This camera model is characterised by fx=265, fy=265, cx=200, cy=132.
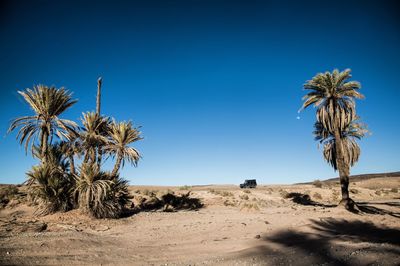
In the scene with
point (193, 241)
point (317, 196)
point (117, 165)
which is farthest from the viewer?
point (317, 196)

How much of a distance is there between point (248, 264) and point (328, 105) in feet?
63.3

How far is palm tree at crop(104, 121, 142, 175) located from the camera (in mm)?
17722

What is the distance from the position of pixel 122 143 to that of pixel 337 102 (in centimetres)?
1759

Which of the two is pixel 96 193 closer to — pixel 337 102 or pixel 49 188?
pixel 49 188

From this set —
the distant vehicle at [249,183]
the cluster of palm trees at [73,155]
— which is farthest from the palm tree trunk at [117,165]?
the distant vehicle at [249,183]

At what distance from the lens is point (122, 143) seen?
17922 mm

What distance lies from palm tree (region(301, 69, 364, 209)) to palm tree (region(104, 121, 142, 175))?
15.2 meters

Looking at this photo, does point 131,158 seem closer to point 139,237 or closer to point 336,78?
point 139,237

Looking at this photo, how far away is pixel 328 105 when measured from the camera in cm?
2242

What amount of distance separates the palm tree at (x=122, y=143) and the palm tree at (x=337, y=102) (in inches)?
599

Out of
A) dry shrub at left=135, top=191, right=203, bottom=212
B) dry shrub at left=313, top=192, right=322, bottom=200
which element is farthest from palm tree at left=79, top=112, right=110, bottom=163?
dry shrub at left=313, top=192, right=322, bottom=200

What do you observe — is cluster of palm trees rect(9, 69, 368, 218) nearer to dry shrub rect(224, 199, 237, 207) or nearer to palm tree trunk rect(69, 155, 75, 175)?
palm tree trunk rect(69, 155, 75, 175)

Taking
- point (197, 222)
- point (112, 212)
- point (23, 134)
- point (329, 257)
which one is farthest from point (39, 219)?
A: point (329, 257)

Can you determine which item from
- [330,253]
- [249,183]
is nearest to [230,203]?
[330,253]
